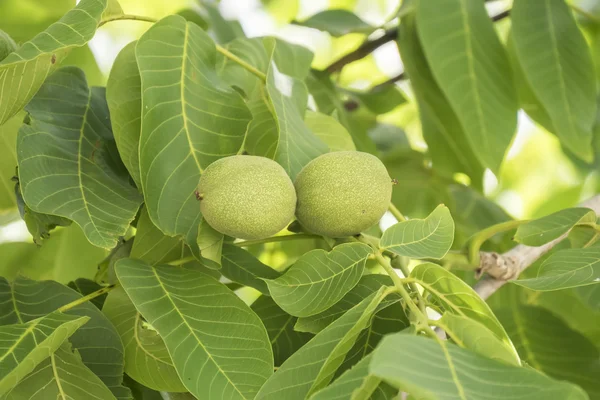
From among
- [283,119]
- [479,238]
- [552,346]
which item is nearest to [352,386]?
[283,119]

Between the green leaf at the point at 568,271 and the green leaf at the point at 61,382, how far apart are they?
0.50 meters

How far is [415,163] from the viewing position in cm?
175

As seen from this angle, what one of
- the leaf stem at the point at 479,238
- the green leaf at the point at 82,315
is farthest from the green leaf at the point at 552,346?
the green leaf at the point at 82,315

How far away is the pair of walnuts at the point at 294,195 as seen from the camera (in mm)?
829

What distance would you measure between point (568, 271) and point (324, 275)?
30 centimetres

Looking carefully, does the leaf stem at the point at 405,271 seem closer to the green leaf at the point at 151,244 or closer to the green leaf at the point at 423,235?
the green leaf at the point at 423,235

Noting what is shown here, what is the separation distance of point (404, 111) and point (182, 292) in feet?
5.65

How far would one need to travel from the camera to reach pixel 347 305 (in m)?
0.88

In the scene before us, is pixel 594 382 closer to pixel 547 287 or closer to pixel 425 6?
pixel 547 287

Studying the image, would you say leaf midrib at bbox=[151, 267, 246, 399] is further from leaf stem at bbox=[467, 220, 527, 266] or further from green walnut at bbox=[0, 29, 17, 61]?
leaf stem at bbox=[467, 220, 527, 266]

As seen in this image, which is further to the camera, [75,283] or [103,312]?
[75,283]

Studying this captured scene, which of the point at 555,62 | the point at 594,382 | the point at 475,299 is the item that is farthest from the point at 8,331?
the point at 555,62

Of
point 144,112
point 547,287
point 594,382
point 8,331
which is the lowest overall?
point 594,382

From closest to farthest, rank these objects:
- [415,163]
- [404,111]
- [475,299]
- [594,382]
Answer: [475,299] → [594,382] → [415,163] → [404,111]
